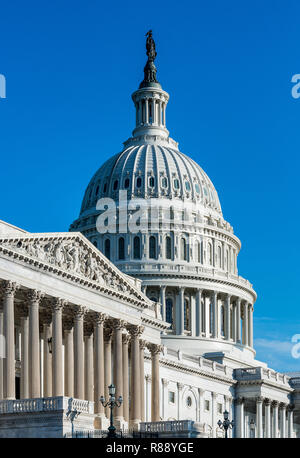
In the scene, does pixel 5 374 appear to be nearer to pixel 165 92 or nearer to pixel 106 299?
pixel 106 299

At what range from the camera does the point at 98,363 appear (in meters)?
95.1

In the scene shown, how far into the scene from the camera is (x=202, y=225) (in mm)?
173000

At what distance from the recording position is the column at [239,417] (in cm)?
14650

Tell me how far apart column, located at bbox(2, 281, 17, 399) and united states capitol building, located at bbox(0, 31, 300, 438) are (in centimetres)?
9

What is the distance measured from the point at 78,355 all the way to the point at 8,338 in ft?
34.0

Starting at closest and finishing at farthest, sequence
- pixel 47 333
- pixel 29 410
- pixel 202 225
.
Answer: pixel 29 410 → pixel 47 333 → pixel 202 225

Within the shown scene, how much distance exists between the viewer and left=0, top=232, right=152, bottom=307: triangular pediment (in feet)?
281

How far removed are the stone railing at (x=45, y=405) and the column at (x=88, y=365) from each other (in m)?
14.2

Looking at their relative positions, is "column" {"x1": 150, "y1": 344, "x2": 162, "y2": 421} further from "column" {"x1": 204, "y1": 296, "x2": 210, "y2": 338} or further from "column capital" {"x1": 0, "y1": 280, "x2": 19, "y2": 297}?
"column" {"x1": 204, "y1": 296, "x2": 210, "y2": 338}

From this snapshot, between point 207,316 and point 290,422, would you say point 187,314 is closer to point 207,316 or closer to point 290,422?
point 207,316

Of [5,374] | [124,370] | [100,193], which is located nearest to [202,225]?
[100,193]

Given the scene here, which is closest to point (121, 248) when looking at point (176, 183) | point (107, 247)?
point (107, 247)

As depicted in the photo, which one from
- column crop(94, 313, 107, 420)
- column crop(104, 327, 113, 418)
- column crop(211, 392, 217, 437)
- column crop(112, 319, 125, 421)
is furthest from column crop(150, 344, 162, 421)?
column crop(211, 392, 217, 437)
